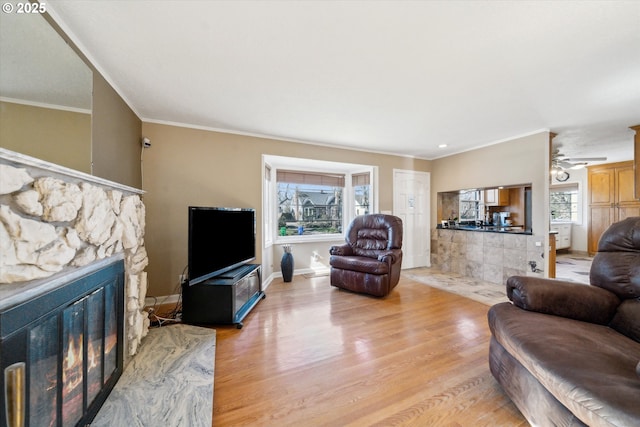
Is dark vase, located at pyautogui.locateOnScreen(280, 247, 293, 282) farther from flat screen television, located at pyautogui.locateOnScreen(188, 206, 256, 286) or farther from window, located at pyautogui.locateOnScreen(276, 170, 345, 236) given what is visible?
flat screen television, located at pyautogui.locateOnScreen(188, 206, 256, 286)

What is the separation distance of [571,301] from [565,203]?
23.7 feet

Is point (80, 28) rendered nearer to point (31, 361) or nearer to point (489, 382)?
point (31, 361)

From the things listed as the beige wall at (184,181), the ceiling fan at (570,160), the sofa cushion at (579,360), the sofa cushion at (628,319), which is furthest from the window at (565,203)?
the beige wall at (184,181)

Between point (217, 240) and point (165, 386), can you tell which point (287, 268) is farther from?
point (165, 386)

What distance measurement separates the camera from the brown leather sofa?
0.91m

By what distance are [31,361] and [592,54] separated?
12.0 feet

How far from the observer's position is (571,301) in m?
1.53

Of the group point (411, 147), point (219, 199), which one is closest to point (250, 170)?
point (219, 199)

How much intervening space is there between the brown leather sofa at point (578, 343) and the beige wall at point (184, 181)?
301 cm

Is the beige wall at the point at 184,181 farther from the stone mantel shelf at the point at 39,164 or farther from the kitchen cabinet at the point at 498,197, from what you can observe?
the kitchen cabinet at the point at 498,197

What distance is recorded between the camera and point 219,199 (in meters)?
3.39

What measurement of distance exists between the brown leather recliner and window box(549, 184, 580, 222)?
5.99 meters

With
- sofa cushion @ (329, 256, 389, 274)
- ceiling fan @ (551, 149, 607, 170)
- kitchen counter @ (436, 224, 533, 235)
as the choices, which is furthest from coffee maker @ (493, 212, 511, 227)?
sofa cushion @ (329, 256, 389, 274)

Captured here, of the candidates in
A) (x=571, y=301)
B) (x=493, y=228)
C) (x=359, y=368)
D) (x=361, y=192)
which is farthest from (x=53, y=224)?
(x=493, y=228)
